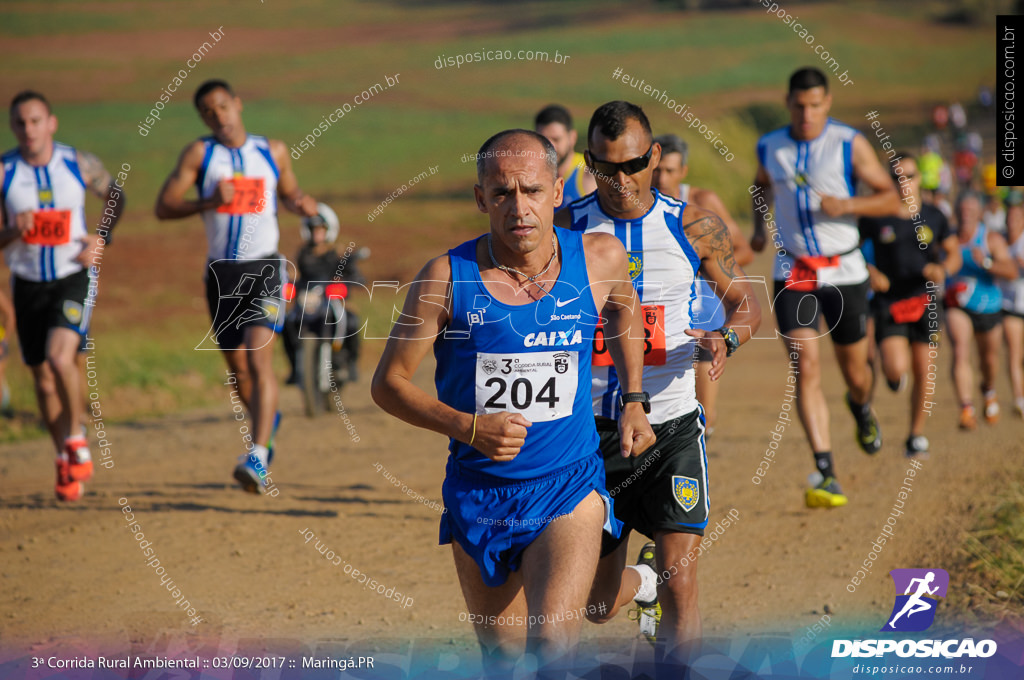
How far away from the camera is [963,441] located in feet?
30.6

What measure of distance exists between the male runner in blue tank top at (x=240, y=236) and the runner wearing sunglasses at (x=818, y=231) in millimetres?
3242

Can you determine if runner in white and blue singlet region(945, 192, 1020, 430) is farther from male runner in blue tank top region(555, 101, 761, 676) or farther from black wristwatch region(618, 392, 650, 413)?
black wristwatch region(618, 392, 650, 413)

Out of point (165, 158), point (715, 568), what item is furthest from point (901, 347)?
point (165, 158)

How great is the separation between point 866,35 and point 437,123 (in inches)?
1178

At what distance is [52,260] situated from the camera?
7.73 metres

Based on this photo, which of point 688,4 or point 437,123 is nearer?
point 437,123

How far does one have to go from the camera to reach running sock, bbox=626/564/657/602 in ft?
16.2

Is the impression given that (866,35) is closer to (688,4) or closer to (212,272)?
(688,4)

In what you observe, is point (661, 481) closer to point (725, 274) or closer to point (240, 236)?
point (725, 274)

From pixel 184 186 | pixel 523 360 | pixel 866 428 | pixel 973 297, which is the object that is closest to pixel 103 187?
pixel 184 186

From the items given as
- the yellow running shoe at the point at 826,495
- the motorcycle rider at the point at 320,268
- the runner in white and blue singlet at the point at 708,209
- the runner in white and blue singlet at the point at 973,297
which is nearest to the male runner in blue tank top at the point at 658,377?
the runner in white and blue singlet at the point at 708,209

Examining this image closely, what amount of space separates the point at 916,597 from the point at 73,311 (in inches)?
227

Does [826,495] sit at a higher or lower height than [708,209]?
lower

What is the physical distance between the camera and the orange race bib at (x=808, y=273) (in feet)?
24.1
